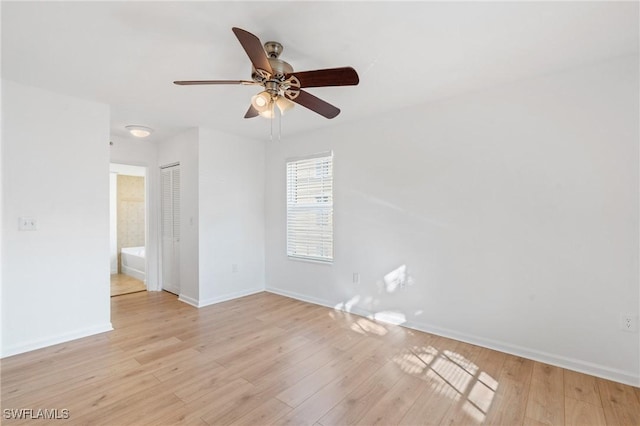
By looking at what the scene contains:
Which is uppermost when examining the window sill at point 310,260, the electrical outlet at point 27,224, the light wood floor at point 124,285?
the electrical outlet at point 27,224

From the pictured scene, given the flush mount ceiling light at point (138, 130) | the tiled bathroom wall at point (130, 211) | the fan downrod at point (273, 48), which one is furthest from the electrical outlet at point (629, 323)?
the tiled bathroom wall at point (130, 211)

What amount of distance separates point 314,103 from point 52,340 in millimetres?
3328

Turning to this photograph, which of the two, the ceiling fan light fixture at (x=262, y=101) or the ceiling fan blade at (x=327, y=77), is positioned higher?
the ceiling fan blade at (x=327, y=77)

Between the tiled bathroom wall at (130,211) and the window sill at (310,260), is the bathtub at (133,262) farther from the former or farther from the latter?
the window sill at (310,260)

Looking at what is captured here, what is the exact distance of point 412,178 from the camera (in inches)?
131

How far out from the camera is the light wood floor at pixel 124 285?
4.88m

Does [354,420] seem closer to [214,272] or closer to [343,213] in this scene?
[343,213]

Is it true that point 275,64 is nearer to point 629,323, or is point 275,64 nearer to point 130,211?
point 629,323

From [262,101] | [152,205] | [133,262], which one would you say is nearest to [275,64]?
[262,101]

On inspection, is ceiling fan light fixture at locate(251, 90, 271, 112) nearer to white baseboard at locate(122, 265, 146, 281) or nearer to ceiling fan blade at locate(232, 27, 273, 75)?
ceiling fan blade at locate(232, 27, 273, 75)

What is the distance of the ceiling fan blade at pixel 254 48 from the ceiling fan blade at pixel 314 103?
0.36 metres

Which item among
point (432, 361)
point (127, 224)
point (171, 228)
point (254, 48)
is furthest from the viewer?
point (127, 224)

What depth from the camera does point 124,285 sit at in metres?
5.32

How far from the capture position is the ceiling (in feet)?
5.79
